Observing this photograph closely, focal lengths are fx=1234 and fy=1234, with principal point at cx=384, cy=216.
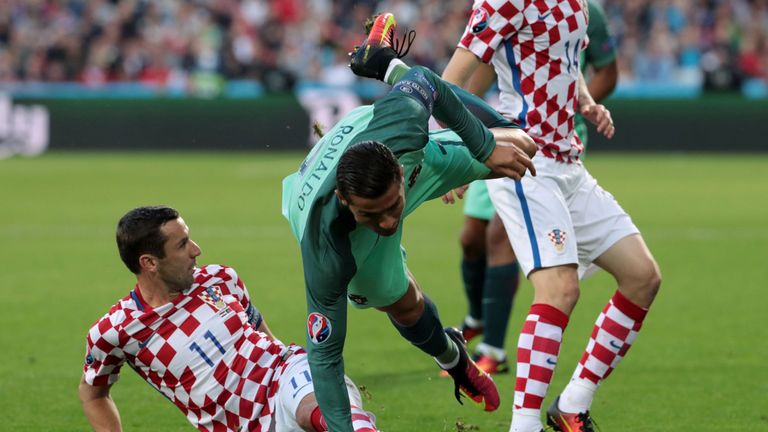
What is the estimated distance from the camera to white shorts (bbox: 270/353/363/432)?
15.4 feet

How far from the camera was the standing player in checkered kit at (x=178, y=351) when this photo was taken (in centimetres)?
483

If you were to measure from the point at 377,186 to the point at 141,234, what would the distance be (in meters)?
1.20

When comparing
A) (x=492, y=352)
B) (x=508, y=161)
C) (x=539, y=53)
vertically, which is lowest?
(x=492, y=352)

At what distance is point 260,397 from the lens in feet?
16.0

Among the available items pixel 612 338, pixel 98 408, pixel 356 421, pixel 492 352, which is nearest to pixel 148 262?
pixel 98 408

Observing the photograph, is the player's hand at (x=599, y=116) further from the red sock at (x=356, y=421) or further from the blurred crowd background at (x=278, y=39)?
the blurred crowd background at (x=278, y=39)

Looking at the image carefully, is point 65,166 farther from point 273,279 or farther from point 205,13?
point 273,279

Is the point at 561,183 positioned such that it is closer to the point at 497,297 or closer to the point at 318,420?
the point at 318,420

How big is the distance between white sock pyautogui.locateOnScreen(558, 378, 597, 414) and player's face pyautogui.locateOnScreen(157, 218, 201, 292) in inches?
69.2

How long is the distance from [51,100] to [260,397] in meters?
19.1

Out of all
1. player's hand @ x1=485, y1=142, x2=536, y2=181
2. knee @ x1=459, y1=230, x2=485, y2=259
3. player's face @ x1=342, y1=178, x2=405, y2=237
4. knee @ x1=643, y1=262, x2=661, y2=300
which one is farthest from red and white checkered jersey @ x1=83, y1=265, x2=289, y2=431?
knee @ x1=459, y1=230, x2=485, y2=259

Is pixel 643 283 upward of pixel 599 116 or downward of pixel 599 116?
downward

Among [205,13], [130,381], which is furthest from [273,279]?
[205,13]

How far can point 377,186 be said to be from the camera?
13.5ft
